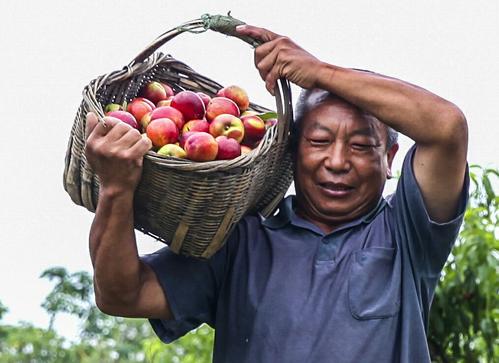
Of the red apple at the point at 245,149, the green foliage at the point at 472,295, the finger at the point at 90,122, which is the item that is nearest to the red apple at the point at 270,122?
the red apple at the point at 245,149

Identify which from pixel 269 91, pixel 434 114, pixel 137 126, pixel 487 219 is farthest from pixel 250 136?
pixel 487 219

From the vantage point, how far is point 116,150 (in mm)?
2242

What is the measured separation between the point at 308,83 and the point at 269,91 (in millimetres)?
90

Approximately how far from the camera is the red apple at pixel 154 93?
261 cm

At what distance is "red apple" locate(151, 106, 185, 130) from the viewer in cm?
238

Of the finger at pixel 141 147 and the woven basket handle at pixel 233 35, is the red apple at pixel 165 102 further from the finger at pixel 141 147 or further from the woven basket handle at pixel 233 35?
the finger at pixel 141 147

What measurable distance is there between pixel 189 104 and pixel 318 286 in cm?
51

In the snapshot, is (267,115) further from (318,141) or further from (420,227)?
(420,227)

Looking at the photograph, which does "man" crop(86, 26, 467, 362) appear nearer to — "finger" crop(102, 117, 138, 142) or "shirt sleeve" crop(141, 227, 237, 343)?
"shirt sleeve" crop(141, 227, 237, 343)

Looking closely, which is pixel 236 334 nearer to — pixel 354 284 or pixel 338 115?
pixel 354 284

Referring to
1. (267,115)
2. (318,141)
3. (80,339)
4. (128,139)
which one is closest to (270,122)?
(267,115)

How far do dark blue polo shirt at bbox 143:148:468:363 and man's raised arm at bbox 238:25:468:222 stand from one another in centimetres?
5

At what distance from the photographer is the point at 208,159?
2281mm

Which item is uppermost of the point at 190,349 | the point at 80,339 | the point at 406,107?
the point at 406,107
